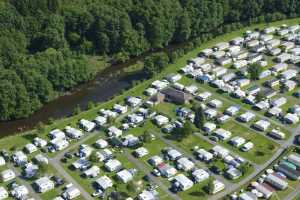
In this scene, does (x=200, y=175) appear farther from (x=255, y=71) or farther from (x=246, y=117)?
(x=255, y=71)

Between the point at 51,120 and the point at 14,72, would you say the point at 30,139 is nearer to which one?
the point at 51,120

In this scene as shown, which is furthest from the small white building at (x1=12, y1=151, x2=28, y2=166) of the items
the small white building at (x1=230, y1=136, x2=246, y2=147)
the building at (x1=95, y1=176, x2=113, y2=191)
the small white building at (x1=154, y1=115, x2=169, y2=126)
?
the small white building at (x1=230, y1=136, x2=246, y2=147)

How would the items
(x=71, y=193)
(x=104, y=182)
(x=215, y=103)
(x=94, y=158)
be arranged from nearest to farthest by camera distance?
(x=71, y=193)
(x=104, y=182)
(x=94, y=158)
(x=215, y=103)

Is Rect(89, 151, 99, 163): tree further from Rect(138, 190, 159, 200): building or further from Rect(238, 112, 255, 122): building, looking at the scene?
Rect(238, 112, 255, 122): building

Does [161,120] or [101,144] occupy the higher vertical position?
[161,120]

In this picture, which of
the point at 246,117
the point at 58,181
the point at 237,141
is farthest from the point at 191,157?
the point at 58,181

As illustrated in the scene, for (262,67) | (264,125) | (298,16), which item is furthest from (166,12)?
(264,125)
